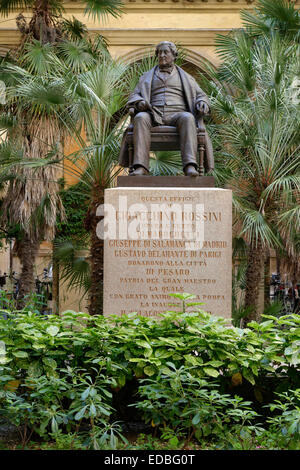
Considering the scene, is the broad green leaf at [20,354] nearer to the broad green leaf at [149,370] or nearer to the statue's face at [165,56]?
the broad green leaf at [149,370]

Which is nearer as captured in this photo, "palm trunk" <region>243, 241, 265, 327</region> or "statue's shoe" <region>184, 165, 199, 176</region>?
"statue's shoe" <region>184, 165, 199, 176</region>

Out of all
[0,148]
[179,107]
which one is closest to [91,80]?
[0,148]

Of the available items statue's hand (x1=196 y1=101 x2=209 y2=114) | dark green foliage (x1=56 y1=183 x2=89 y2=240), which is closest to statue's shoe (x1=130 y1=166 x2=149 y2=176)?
statue's hand (x1=196 y1=101 x2=209 y2=114)

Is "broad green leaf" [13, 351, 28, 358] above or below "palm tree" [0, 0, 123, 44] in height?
below

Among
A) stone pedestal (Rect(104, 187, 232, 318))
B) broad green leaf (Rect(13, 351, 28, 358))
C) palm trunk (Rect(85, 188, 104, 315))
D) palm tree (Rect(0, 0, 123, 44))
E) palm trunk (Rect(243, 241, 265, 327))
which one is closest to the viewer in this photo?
broad green leaf (Rect(13, 351, 28, 358))

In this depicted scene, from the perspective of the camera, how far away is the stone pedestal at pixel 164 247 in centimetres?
764

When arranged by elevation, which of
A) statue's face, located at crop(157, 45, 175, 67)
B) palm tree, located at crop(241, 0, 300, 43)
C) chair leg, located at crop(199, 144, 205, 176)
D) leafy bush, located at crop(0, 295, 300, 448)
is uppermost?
palm tree, located at crop(241, 0, 300, 43)

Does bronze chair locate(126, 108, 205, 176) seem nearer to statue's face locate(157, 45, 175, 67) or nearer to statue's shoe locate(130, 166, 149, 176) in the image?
statue's shoe locate(130, 166, 149, 176)

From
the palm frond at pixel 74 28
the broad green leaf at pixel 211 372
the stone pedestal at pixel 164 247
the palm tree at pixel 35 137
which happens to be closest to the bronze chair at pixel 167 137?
the stone pedestal at pixel 164 247

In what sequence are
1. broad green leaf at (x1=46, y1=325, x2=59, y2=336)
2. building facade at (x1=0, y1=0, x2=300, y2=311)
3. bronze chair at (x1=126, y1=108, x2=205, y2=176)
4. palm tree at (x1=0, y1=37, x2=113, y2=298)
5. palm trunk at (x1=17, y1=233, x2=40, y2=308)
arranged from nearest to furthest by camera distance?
broad green leaf at (x1=46, y1=325, x2=59, y2=336) < bronze chair at (x1=126, y1=108, x2=205, y2=176) < palm tree at (x1=0, y1=37, x2=113, y2=298) < palm trunk at (x1=17, y1=233, x2=40, y2=308) < building facade at (x1=0, y1=0, x2=300, y2=311)

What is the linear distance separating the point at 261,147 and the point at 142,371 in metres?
6.97

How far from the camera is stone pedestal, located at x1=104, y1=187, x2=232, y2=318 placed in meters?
7.64

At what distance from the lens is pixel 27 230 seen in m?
14.2

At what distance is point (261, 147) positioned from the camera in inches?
451
